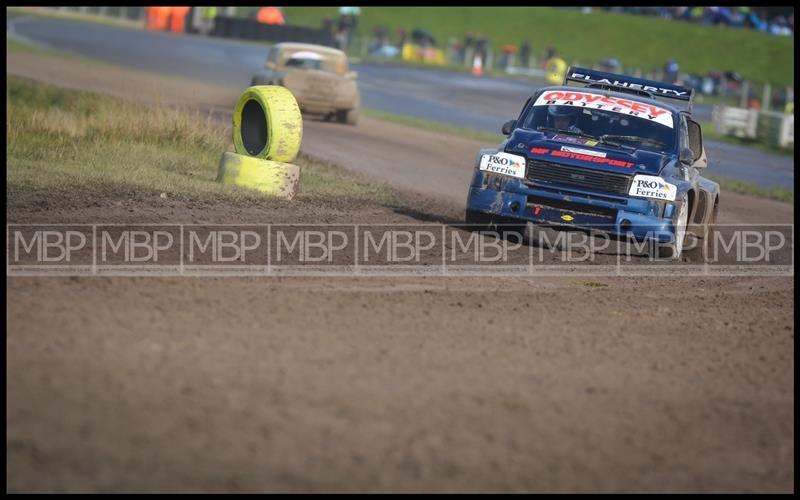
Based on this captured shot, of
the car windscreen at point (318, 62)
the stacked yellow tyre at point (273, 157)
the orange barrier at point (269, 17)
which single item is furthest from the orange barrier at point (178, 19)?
the stacked yellow tyre at point (273, 157)

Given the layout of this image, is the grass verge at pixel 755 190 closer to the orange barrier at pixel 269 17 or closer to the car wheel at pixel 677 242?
the car wheel at pixel 677 242

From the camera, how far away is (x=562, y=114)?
13344 millimetres

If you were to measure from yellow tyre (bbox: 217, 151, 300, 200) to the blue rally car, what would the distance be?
218cm

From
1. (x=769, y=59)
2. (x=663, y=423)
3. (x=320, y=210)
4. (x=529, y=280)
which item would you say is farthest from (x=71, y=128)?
(x=769, y=59)

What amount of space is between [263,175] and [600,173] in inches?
150

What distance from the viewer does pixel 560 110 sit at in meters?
13.4

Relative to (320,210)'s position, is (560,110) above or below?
above

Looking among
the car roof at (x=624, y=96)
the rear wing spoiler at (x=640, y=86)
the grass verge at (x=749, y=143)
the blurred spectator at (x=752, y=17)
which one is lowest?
the grass verge at (x=749, y=143)

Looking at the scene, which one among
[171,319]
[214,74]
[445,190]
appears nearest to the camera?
[171,319]

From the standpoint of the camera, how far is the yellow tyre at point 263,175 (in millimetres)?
13852

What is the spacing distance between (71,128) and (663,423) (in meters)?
12.6

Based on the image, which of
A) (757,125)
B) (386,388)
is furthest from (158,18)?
(386,388)

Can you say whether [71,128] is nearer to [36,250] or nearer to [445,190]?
[445,190]

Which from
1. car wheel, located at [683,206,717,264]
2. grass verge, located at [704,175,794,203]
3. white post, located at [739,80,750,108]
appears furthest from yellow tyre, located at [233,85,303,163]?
white post, located at [739,80,750,108]
